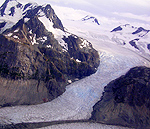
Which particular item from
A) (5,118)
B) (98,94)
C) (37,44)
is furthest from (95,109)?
(37,44)

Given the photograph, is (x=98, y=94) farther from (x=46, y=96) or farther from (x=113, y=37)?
(x=113, y=37)

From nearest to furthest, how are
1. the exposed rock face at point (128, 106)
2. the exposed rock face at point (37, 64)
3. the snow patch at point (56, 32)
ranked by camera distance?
the exposed rock face at point (128, 106) → the exposed rock face at point (37, 64) → the snow patch at point (56, 32)

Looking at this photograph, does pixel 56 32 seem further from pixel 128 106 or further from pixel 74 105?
pixel 128 106

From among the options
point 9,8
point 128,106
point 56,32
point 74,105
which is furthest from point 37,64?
point 9,8

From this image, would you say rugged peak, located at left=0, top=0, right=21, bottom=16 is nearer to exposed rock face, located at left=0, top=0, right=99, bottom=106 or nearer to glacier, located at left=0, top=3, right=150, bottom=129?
exposed rock face, located at left=0, top=0, right=99, bottom=106

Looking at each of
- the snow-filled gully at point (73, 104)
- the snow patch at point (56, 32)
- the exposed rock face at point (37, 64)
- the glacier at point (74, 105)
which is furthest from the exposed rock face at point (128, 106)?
→ the snow patch at point (56, 32)

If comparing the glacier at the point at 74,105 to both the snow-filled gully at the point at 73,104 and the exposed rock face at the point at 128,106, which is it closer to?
the snow-filled gully at the point at 73,104

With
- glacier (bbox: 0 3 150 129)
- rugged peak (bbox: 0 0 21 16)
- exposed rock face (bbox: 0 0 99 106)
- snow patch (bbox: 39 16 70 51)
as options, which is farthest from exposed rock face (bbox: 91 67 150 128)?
rugged peak (bbox: 0 0 21 16)
